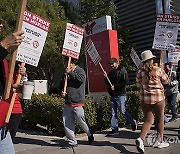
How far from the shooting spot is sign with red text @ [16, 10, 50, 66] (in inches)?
191

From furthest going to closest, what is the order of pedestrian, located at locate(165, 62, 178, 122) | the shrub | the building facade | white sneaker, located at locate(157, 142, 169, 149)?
the building facade < pedestrian, located at locate(165, 62, 178, 122) < the shrub < white sneaker, located at locate(157, 142, 169, 149)

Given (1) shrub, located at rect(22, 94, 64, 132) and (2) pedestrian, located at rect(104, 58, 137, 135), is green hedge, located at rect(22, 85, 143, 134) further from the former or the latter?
(2) pedestrian, located at rect(104, 58, 137, 135)

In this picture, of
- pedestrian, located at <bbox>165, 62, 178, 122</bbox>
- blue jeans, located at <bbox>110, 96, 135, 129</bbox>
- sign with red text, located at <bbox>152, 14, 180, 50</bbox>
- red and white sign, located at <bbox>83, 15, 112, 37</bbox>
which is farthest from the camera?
red and white sign, located at <bbox>83, 15, 112, 37</bbox>

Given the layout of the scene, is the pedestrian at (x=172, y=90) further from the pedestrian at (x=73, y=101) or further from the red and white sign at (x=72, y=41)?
the pedestrian at (x=73, y=101)

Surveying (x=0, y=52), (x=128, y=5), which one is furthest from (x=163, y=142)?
(x=128, y=5)

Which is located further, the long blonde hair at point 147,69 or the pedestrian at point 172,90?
the pedestrian at point 172,90

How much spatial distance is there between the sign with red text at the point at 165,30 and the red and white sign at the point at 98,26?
6.89 feet

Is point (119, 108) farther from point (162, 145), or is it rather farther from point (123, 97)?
point (162, 145)

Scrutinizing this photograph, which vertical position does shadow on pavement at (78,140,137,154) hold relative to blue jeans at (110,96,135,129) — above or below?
below

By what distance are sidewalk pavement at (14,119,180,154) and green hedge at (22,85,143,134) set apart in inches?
11.9

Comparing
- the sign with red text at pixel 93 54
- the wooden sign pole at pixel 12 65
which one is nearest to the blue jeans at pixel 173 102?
the sign with red text at pixel 93 54

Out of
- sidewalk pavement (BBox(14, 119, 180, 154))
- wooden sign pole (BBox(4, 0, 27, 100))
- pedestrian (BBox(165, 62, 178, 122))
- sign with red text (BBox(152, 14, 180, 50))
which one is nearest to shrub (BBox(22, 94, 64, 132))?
sidewalk pavement (BBox(14, 119, 180, 154))

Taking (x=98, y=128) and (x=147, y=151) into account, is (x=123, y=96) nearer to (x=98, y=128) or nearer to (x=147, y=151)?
(x=98, y=128)

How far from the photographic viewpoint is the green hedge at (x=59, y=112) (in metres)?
7.87
